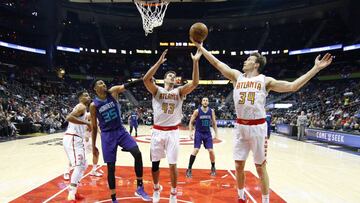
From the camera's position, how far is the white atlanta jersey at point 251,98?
155 inches

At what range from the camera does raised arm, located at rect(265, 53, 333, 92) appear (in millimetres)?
3635

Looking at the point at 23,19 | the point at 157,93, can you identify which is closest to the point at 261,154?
the point at 157,93

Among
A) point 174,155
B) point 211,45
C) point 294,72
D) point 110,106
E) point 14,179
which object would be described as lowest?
point 14,179

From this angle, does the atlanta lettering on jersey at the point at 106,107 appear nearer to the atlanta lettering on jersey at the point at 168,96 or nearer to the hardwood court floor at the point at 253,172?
the atlanta lettering on jersey at the point at 168,96

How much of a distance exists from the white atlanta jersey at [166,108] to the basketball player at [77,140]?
1427mm

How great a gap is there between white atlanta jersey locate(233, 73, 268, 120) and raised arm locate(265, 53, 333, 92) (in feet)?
0.44

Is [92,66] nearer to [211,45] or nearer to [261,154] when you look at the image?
[211,45]

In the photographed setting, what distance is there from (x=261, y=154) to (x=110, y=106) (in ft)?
8.44

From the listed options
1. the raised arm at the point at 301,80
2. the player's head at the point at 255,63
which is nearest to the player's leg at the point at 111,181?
the player's head at the point at 255,63

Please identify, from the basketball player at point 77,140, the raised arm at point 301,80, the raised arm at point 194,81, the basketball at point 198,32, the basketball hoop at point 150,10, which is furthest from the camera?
the basketball hoop at point 150,10

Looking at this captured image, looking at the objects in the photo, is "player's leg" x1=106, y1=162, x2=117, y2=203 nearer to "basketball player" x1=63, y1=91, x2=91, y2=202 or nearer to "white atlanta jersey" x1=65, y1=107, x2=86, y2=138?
"basketball player" x1=63, y1=91, x2=91, y2=202

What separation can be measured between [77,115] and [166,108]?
6.03 ft

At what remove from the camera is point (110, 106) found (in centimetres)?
495

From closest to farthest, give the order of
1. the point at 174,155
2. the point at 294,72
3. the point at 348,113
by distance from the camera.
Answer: the point at 174,155 < the point at 348,113 < the point at 294,72
